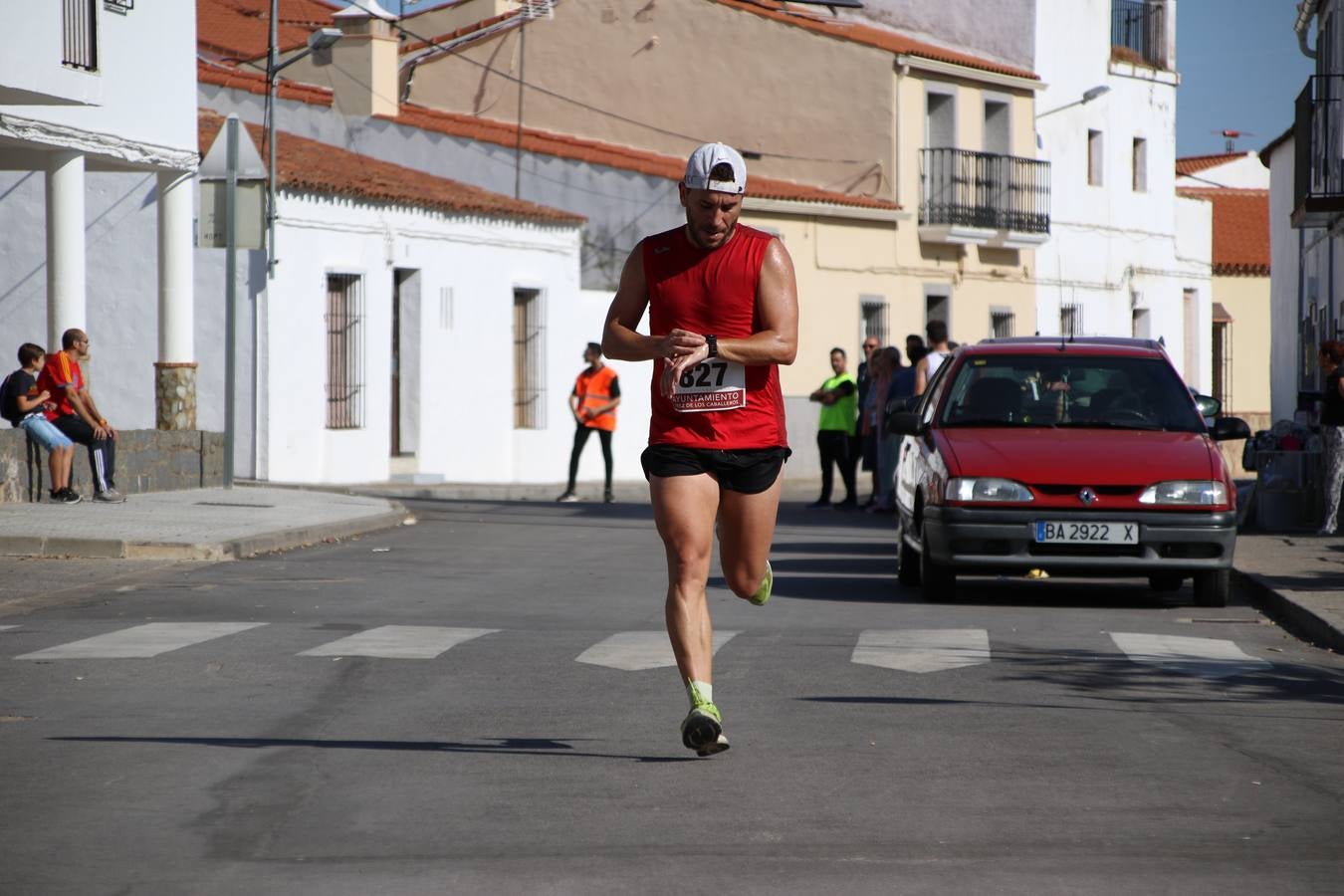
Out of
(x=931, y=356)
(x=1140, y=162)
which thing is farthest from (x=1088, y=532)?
(x=1140, y=162)

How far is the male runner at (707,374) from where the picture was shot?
6.92m

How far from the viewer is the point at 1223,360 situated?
5509 centimetres

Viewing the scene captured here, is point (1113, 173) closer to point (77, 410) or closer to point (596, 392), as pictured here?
point (596, 392)

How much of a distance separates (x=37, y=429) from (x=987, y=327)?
2831 centimetres

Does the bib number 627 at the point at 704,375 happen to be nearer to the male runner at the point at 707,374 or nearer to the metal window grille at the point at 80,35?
the male runner at the point at 707,374

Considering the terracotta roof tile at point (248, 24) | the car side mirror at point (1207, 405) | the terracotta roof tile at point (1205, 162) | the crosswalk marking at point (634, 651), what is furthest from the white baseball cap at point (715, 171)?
the terracotta roof tile at point (1205, 162)

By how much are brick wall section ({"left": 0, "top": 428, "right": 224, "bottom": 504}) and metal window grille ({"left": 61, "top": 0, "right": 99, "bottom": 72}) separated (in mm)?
3622

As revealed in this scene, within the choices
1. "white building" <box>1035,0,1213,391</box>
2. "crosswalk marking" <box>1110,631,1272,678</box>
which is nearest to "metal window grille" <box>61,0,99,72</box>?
"crosswalk marking" <box>1110,631,1272,678</box>

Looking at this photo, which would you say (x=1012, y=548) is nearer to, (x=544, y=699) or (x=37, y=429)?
(x=544, y=699)

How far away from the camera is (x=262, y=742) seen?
7188 millimetres

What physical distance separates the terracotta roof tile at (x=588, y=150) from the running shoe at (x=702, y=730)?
28546mm

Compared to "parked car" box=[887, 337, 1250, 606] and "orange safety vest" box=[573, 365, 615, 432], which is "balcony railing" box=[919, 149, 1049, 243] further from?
"parked car" box=[887, 337, 1250, 606]

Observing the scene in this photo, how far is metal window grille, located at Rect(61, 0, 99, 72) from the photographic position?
68.4 ft

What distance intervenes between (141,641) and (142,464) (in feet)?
38.6
